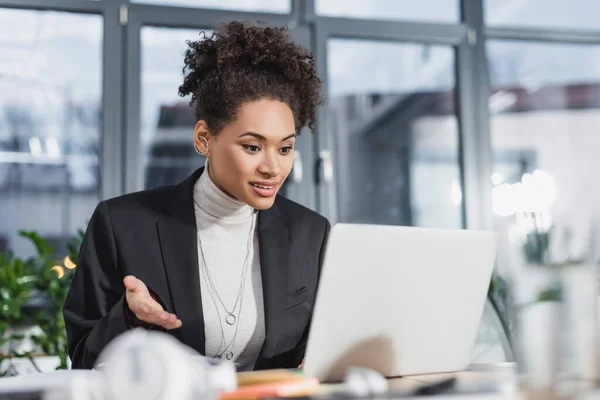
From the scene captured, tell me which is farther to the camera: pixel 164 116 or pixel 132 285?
pixel 164 116

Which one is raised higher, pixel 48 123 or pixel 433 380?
pixel 48 123

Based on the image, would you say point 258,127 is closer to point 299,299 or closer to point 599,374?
point 299,299

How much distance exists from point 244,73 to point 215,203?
0.32 m

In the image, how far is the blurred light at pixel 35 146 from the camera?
10.4 ft

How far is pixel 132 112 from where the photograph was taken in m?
3.23

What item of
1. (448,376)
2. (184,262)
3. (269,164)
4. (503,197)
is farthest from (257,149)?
(503,197)

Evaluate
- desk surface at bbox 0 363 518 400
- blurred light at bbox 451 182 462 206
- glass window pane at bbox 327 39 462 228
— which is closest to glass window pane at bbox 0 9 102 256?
glass window pane at bbox 327 39 462 228

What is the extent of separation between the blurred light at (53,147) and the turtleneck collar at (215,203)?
1.78 meters

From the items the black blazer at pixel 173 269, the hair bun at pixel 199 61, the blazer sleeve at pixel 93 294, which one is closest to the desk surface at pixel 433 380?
the blazer sleeve at pixel 93 294

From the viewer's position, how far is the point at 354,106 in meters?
3.56

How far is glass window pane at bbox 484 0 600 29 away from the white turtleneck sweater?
2631mm

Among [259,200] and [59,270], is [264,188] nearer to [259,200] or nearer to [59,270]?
[259,200]

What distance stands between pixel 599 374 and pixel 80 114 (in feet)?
9.40

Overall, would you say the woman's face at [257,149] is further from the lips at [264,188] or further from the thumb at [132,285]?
the thumb at [132,285]
